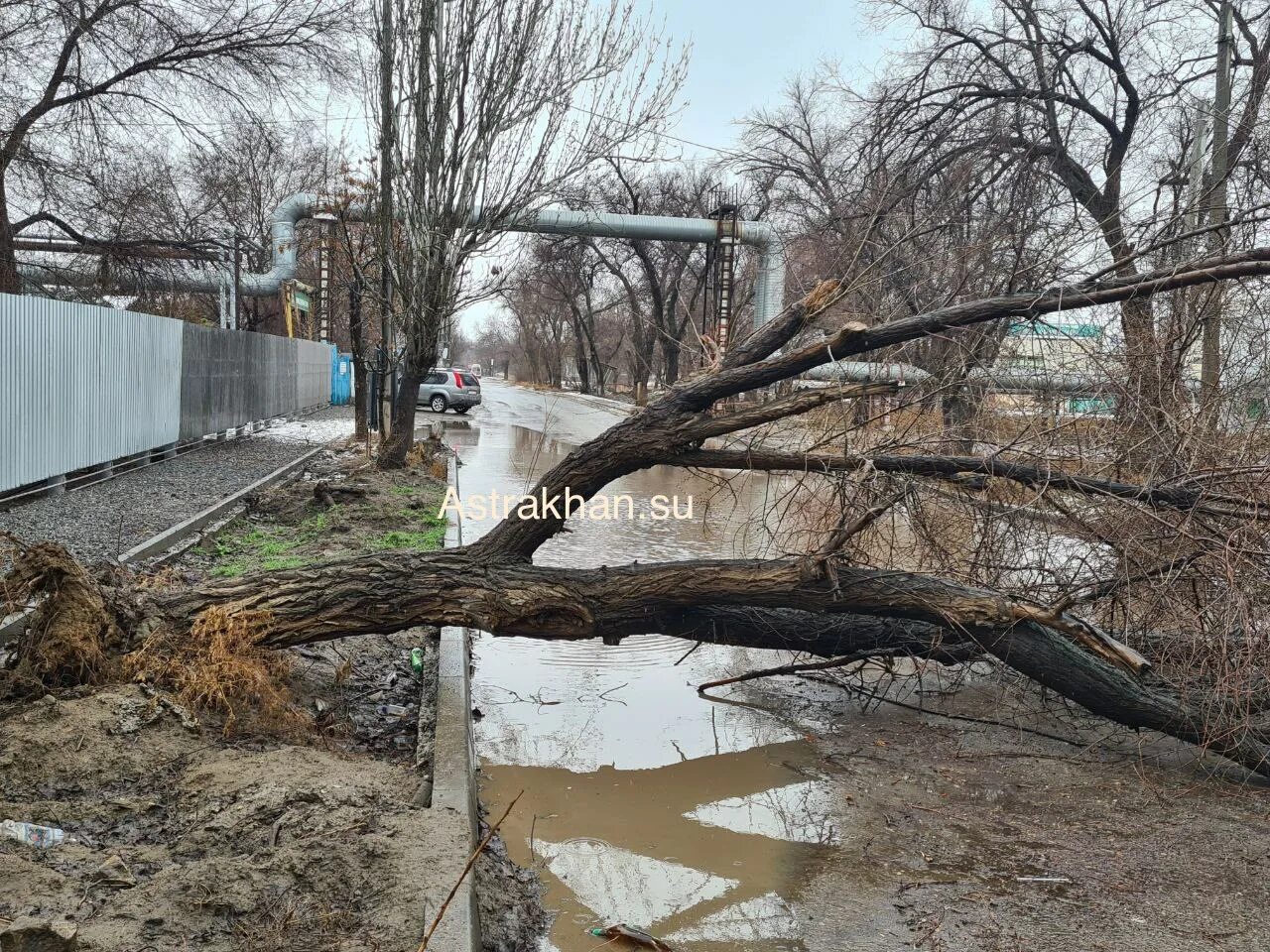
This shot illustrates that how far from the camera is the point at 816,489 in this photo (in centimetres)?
637

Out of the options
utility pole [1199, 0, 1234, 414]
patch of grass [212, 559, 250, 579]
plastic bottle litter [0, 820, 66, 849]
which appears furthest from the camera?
patch of grass [212, 559, 250, 579]

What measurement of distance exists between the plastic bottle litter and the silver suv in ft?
102

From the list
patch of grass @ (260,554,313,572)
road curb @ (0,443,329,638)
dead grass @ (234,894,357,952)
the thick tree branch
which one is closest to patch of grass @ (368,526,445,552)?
patch of grass @ (260,554,313,572)

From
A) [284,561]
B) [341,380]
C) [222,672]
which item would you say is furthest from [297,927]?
[341,380]

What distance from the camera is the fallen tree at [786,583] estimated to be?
5.09 m

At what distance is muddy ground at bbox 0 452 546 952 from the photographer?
2.94 metres

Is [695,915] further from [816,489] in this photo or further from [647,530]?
[647,530]

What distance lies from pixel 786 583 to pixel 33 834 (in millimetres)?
3364

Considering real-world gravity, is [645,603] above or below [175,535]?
above

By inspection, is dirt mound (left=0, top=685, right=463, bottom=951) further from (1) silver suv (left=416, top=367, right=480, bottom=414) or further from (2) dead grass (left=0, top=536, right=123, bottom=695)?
(1) silver suv (left=416, top=367, right=480, bottom=414)

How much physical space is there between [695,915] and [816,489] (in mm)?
3004

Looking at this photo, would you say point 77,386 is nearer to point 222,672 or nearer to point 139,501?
point 139,501

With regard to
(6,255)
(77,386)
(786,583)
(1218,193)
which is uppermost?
(1218,193)

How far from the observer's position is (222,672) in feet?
15.4
